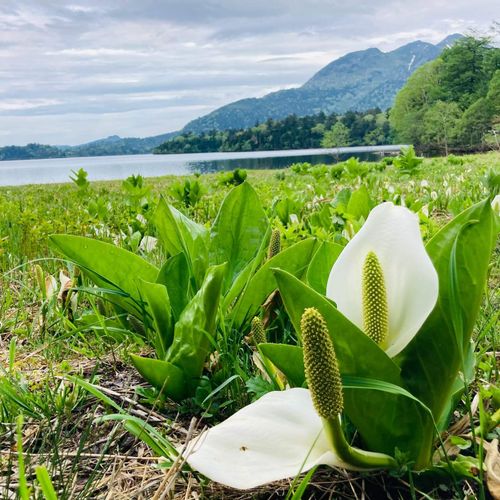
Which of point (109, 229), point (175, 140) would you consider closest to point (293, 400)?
point (109, 229)

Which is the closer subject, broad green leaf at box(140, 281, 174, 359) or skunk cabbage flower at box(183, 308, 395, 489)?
skunk cabbage flower at box(183, 308, 395, 489)

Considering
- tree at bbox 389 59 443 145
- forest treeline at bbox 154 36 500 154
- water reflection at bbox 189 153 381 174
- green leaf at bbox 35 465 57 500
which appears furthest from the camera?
tree at bbox 389 59 443 145

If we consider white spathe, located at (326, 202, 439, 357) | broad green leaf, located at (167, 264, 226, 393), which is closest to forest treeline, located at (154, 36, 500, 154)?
broad green leaf, located at (167, 264, 226, 393)

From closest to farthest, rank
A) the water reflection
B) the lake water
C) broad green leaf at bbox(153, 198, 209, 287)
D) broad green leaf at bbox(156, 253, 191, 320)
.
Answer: broad green leaf at bbox(156, 253, 191, 320) < broad green leaf at bbox(153, 198, 209, 287) < the lake water < the water reflection

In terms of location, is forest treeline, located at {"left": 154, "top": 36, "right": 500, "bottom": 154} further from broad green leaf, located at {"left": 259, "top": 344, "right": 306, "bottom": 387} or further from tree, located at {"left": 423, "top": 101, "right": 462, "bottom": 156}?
broad green leaf, located at {"left": 259, "top": 344, "right": 306, "bottom": 387}

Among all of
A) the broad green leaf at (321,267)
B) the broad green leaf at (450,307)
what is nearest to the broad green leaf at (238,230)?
the broad green leaf at (321,267)

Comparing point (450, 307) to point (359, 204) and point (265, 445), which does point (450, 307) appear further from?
point (359, 204)

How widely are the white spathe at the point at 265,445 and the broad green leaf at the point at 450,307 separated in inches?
7.7

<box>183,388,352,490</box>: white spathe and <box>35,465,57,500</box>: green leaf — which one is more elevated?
<box>35,465,57,500</box>: green leaf

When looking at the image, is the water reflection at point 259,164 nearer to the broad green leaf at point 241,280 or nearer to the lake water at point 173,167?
the lake water at point 173,167

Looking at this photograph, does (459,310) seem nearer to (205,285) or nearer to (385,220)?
(385,220)

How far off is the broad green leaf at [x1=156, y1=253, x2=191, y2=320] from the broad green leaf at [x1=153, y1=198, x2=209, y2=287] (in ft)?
0.09

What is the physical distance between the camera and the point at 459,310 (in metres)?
0.85

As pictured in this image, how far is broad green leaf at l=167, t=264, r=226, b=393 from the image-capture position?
1213 mm
